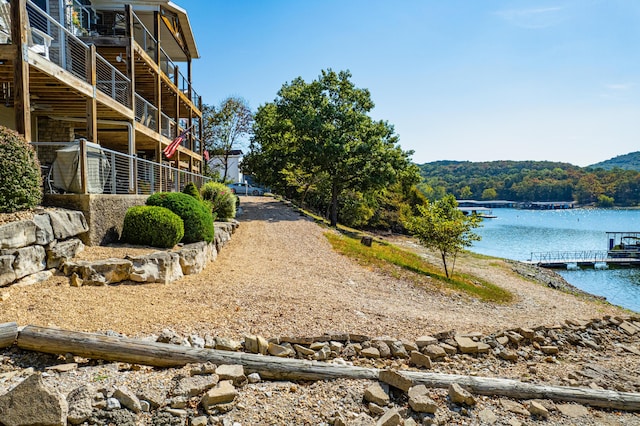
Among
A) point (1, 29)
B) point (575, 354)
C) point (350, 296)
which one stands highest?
point (1, 29)

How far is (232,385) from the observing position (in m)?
3.98

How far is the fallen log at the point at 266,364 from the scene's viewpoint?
13.4ft

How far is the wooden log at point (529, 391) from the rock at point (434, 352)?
0.75 meters

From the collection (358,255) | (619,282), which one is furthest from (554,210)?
(358,255)

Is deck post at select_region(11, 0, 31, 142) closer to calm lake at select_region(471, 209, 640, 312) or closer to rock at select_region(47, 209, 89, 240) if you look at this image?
rock at select_region(47, 209, 89, 240)

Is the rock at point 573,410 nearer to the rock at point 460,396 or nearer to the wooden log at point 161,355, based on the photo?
the rock at point 460,396

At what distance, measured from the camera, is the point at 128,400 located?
11.4ft

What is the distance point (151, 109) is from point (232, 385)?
16841 mm

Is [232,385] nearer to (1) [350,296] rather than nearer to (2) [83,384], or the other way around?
(2) [83,384]

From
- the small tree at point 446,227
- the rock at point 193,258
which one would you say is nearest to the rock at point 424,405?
the rock at point 193,258

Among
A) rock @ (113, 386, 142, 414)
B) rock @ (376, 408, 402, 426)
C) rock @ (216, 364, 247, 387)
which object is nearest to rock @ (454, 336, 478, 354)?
rock @ (376, 408, 402, 426)

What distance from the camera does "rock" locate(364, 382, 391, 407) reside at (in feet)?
13.3

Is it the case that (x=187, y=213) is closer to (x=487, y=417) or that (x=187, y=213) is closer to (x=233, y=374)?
(x=233, y=374)

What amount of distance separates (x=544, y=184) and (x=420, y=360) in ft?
500
